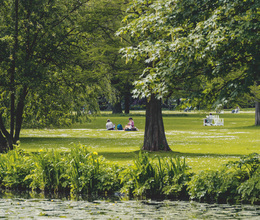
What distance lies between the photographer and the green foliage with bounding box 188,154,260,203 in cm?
1114

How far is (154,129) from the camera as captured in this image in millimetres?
22406

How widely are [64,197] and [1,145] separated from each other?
966cm

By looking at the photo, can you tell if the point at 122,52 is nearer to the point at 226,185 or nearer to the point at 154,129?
the point at 226,185

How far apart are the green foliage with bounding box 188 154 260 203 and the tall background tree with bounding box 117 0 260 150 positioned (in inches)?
71.3

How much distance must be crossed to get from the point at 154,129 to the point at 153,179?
1001 centimetres

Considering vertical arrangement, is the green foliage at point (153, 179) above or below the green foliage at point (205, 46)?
below

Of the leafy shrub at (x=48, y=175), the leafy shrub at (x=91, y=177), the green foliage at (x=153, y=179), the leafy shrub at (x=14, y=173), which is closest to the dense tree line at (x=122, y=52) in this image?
the green foliage at (x=153, y=179)

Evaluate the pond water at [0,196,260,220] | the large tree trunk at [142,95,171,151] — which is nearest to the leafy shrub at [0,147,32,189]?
the pond water at [0,196,260,220]

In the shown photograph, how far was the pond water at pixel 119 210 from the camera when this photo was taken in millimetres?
10125

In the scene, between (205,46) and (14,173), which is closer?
(205,46)

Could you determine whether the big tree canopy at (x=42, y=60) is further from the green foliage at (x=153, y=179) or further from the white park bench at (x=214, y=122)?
the white park bench at (x=214, y=122)

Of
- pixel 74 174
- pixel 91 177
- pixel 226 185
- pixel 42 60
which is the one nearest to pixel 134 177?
pixel 91 177

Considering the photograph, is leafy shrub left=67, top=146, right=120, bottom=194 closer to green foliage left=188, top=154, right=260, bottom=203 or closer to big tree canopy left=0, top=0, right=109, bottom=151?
green foliage left=188, top=154, right=260, bottom=203

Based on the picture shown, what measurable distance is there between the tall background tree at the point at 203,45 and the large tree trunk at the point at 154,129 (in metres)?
9.68
